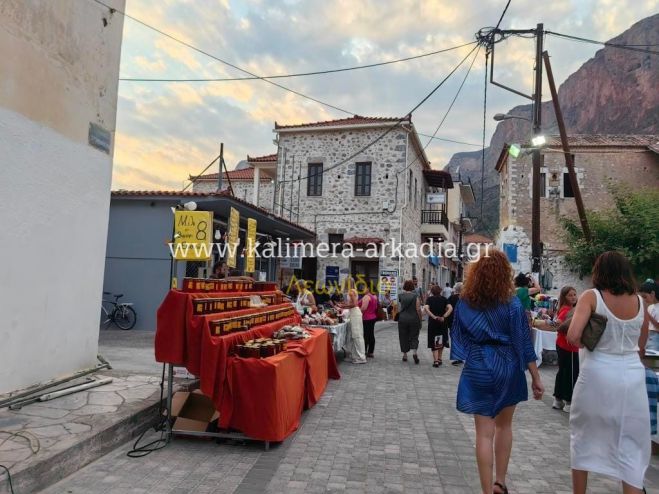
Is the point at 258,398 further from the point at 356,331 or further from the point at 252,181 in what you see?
the point at 252,181

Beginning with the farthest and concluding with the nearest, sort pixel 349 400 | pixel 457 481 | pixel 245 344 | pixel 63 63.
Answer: pixel 349 400 < pixel 63 63 < pixel 245 344 < pixel 457 481

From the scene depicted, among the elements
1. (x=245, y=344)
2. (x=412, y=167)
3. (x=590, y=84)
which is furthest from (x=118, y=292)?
(x=590, y=84)

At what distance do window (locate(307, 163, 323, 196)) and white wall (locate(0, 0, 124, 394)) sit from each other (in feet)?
49.3

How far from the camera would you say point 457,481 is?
3.76 meters

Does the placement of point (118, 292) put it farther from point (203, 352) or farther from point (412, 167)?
point (412, 167)

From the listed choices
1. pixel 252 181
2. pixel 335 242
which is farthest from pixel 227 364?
pixel 252 181

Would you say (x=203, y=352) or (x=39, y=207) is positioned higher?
(x=39, y=207)

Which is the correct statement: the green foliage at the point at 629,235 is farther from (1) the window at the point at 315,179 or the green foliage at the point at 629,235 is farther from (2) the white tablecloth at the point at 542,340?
(1) the window at the point at 315,179

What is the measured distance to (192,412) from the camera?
484 centimetres

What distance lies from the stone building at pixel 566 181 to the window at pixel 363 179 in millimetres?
7386

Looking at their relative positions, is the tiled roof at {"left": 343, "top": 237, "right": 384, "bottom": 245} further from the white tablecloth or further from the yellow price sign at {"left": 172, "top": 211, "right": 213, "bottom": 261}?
the yellow price sign at {"left": 172, "top": 211, "right": 213, "bottom": 261}

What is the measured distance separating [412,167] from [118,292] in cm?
1438

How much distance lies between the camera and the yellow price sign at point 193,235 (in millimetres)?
9211

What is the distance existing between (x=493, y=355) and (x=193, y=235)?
721 centimetres
